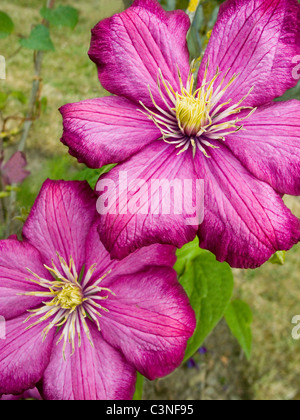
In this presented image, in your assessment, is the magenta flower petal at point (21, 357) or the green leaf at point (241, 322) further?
the green leaf at point (241, 322)

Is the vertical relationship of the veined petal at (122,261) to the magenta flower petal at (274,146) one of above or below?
below

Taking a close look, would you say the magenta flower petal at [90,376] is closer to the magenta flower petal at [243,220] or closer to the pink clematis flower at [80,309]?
the pink clematis flower at [80,309]

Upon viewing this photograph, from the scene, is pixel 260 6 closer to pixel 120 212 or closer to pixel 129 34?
pixel 129 34

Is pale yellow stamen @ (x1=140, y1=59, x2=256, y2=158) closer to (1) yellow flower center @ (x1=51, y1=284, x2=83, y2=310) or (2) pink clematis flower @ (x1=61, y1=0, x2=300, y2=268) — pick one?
(2) pink clematis flower @ (x1=61, y1=0, x2=300, y2=268)

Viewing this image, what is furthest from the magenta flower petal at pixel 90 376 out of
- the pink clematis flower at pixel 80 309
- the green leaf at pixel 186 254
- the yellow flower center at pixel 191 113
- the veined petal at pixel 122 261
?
the yellow flower center at pixel 191 113

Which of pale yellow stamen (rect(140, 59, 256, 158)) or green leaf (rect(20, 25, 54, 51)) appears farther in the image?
green leaf (rect(20, 25, 54, 51))

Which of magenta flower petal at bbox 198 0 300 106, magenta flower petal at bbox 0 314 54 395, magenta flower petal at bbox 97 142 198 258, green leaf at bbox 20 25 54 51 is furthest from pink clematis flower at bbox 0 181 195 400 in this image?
green leaf at bbox 20 25 54 51

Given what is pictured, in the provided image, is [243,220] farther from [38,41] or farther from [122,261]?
[38,41]
